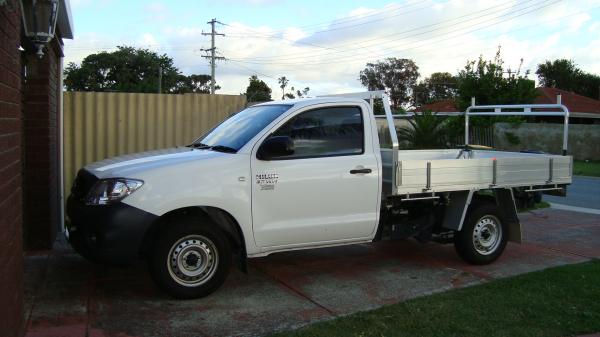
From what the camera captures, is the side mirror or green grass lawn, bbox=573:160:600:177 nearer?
the side mirror

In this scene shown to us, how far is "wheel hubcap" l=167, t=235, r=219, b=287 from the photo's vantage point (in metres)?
5.61

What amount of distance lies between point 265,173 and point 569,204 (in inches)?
383

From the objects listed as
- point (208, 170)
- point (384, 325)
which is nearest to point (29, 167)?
point (208, 170)

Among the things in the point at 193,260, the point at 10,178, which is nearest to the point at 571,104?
the point at 193,260

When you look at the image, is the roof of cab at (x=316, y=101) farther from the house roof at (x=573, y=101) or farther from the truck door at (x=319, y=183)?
the house roof at (x=573, y=101)

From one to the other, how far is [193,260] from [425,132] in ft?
36.7

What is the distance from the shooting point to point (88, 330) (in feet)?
16.1

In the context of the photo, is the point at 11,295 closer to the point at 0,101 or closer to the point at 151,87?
the point at 0,101

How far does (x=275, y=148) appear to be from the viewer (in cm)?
583

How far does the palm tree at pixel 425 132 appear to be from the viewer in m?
15.8

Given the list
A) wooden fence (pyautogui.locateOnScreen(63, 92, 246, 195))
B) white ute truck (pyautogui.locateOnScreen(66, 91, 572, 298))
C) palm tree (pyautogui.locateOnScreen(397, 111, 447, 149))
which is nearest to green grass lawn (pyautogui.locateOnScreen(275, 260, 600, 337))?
white ute truck (pyautogui.locateOnScreen(66, 91, 572, 298))

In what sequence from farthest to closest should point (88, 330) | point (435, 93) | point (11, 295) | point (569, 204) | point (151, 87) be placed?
point (435, 93)
point (151, 87)
point (569, 204)
point (88, 330)
point (11, 295)

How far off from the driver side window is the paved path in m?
8.54

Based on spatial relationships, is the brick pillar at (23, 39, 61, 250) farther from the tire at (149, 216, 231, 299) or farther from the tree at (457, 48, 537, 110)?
the tree at (457, 48, 537, 110)
